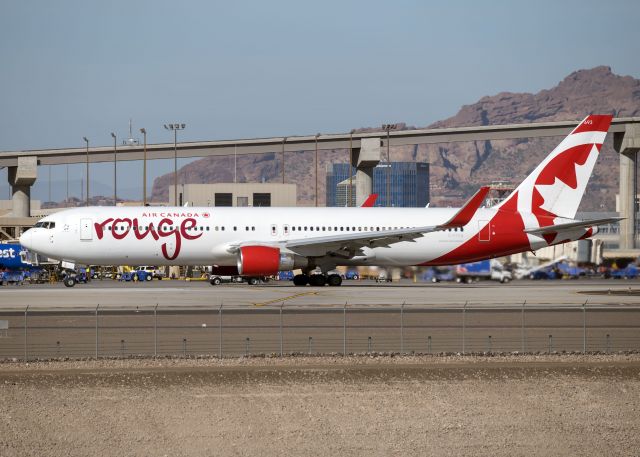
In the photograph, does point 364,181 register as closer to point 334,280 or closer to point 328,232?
point 334,280

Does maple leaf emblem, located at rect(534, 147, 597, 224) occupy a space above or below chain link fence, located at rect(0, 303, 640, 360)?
above

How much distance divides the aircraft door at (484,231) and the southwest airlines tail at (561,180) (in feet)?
5.98

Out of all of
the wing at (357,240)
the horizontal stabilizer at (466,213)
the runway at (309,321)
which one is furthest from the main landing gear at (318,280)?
the horizontal stabilizer at (466,213)

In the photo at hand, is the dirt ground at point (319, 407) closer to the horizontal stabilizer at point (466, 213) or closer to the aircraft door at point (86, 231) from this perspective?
the horizontal stabilizer at point (466, 213)

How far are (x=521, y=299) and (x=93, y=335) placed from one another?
2132cm

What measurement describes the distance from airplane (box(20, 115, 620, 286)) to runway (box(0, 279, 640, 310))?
184cm

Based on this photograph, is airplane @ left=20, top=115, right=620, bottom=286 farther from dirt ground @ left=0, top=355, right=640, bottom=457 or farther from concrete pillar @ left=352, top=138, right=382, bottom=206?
concrete pillar @ left=352, top=138, right=382, bottom=206

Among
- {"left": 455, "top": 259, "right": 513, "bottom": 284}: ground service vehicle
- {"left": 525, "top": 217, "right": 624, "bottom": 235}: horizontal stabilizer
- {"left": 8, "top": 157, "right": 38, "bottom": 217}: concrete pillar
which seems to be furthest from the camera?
{"left": 8, "top": 157, "right": 38, "bottom": 217}: concrete pillar

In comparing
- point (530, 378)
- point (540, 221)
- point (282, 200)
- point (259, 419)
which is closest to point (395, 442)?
point (259, 419)

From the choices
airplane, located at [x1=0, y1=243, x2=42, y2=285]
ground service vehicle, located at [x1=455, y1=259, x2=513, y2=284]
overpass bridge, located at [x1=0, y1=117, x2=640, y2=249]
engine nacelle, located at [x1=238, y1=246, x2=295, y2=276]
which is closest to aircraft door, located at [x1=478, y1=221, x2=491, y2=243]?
ground service vehicle, located at [x1=455, y1=259, x2=513, y2=284]

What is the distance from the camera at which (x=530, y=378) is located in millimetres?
25234

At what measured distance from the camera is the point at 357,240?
165ft

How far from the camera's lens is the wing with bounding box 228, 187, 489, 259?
49.3 metres

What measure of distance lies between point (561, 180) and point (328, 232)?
44.1 ft
